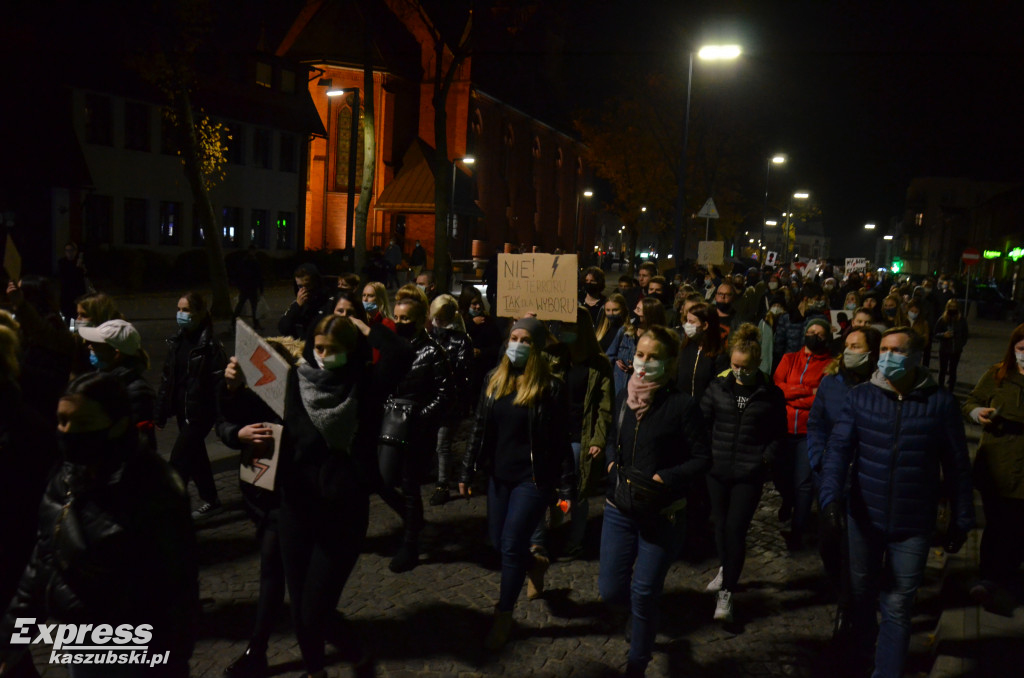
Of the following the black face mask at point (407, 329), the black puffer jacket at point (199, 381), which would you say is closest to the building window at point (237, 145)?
the black puffer jacket at point (199, 381)

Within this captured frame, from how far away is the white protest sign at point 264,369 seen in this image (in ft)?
14.0

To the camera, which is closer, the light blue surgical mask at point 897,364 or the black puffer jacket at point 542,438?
the light blue surgical mask at point 897,364

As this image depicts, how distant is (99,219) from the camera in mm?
32062

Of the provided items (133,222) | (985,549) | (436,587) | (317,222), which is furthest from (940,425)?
(317,222)

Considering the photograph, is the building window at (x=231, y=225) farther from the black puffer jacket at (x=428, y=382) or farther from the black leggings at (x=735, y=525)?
the black leggings at (x=735, y=525)

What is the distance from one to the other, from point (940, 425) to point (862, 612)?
110 cm

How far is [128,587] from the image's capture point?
3.26m

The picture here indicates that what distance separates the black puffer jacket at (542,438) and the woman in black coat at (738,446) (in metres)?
1.10

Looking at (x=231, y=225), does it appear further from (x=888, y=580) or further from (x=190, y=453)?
(x=888, y=580)

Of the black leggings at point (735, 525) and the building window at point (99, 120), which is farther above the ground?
the building window at point (99, 120)

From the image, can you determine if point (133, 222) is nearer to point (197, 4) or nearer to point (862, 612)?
point (197, 4)

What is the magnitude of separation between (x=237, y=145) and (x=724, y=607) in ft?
120

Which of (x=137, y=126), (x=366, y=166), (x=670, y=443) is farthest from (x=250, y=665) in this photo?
(x=137, y=126)

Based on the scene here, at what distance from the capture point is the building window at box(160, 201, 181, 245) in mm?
34888
